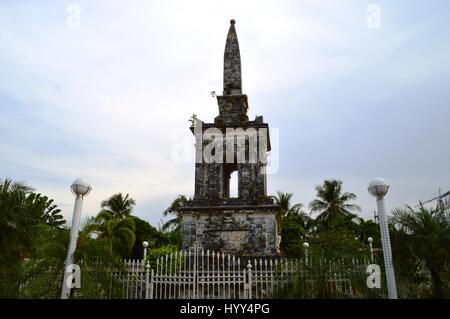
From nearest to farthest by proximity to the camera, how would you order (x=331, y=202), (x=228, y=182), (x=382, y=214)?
(x=382, y=214)
(x=228, y=182)
(x=331, y=202)

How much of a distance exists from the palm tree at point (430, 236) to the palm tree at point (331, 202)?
30.9 meters

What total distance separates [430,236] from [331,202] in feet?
105

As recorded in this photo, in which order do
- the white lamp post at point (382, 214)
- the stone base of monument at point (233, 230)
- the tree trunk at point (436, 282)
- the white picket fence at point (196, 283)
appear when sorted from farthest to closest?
the stone base of monument at point (233, 230) → the white picket fence at point (196, 283) → the tree trunk at point (436, 282) → the white lamp post at point (382, 214)

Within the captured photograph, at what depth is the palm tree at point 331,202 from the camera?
39312mm

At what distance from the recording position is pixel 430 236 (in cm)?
857

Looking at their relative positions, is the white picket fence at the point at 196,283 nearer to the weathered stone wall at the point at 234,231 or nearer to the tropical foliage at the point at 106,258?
the tropical foliage at the point at 106,258

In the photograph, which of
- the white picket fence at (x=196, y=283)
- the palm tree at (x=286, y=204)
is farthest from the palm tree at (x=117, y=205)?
the white picket fence at (x=196, y=283)

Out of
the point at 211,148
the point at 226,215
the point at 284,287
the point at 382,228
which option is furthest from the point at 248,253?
the point at 382,228

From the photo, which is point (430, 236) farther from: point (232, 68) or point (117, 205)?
point (117, 205)

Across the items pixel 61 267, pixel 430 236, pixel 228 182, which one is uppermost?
pixel 228 182

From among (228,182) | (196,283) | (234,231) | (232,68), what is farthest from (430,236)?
(232,68)

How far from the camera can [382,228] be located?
7551mm
